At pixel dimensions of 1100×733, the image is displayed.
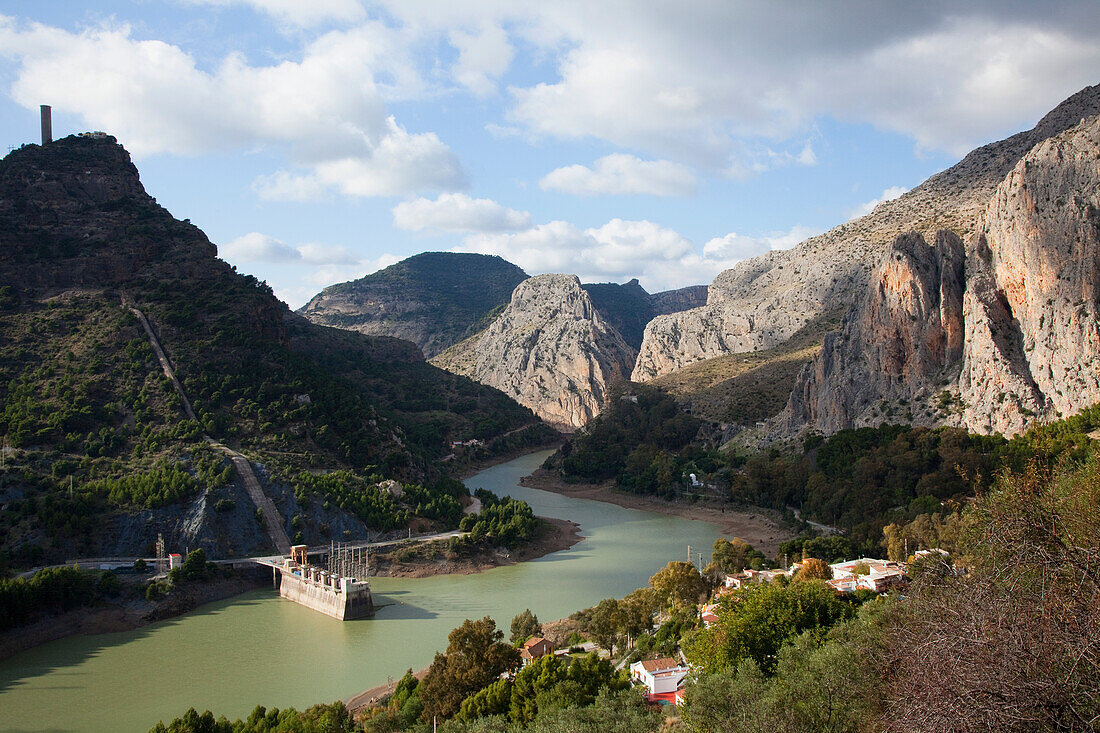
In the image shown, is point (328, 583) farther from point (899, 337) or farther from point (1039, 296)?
point (1039, 296)

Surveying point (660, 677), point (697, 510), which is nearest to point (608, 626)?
point (660, 677)

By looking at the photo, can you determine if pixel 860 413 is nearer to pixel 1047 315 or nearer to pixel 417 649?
pixel 1047 315

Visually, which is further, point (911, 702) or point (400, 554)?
point (400, 554)

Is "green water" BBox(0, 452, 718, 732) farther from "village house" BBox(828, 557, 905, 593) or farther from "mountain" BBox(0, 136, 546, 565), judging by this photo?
"village house" BBox(828, 557, 905, 593)

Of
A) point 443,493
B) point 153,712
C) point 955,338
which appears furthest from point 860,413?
point 153,712

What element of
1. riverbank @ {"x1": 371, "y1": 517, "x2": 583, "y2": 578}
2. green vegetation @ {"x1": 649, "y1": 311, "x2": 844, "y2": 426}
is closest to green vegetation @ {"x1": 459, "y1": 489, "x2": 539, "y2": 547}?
riverbank @ {"x1": 371, "y1": 517, "x2": 583, "y2": 578}

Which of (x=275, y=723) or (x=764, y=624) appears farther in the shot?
(x=275, y=723)
